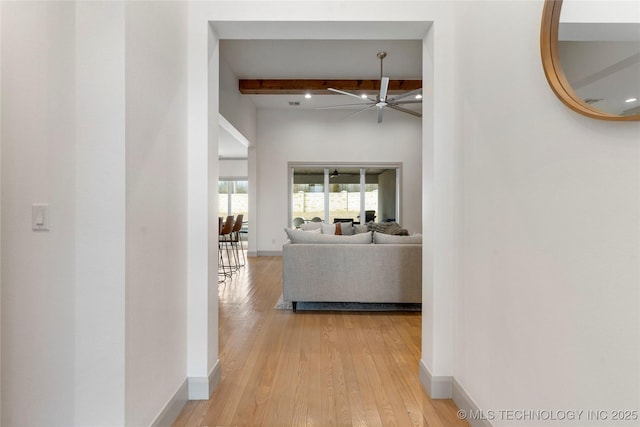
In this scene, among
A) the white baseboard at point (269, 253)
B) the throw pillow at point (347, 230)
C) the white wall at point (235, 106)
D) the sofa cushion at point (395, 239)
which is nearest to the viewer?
the sofa cushion at point (395, 239)

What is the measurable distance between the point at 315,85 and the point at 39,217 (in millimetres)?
5236

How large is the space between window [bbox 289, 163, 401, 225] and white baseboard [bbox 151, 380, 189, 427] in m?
6.00

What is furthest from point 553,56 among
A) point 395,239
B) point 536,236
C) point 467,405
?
point 395,239

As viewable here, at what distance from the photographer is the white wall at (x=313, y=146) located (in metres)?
7.55

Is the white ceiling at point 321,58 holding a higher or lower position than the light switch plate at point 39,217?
higher

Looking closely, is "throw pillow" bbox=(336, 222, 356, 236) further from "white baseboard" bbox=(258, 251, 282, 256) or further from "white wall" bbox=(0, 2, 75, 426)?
"white wall" bbox=(0, 2, 75, 426)

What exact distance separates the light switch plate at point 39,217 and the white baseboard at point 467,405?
6.73ft

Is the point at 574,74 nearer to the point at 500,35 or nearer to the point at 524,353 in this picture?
the point at 500,35

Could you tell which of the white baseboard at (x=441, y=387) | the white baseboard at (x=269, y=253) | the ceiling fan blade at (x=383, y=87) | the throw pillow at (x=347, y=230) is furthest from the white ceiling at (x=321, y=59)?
the white baseboard at (x=441, y=387)

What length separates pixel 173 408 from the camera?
5.47ft

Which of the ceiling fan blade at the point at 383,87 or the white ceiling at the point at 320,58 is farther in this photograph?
the white ceiling at the point at 320,58

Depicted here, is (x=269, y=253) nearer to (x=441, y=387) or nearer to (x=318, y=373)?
(x=318, y=373)

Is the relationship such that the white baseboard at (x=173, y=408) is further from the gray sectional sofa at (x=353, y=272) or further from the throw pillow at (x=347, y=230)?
the throw pillow at (x=347, y=230)

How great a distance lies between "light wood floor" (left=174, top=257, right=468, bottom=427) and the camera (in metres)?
1.73
